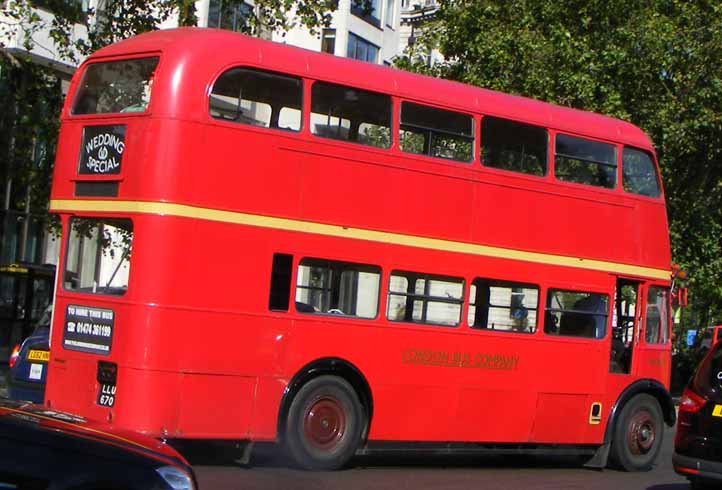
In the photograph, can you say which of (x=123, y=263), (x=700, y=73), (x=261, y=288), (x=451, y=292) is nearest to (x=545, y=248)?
(x=451, y=292)

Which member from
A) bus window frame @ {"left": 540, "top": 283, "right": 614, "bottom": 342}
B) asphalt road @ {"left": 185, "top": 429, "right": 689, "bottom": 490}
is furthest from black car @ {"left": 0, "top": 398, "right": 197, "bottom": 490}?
bus window frame @ {"left": 540, "top": 283, "right": 614, "bottom": 342}

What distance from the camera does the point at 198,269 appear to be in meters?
11.2

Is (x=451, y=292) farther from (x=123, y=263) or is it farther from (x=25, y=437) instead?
(x=25, y=437)

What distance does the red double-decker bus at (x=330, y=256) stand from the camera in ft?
36.4

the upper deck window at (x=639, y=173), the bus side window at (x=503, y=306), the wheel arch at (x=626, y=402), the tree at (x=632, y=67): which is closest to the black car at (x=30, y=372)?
the bus side window at (x=503, y=306)

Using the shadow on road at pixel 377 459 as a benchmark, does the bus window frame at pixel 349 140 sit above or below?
above

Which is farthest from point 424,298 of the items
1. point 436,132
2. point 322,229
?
point 436,132

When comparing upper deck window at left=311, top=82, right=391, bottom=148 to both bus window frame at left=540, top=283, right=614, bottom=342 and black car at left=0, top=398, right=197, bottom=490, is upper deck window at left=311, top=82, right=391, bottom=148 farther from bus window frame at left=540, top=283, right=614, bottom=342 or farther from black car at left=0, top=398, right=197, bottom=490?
black car at left=0, top=398, right=197, bottom=490

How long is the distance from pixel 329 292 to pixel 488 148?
2.69m

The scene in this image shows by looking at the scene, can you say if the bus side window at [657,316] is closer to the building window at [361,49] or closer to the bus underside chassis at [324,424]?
the bus underside chassis at [324,424]

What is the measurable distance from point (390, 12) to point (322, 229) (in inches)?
1245

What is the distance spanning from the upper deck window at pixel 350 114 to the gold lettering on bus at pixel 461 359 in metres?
2.29

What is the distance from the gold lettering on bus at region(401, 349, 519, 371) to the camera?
1274cm

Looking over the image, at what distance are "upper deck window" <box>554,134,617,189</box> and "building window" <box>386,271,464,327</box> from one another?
2.15m
